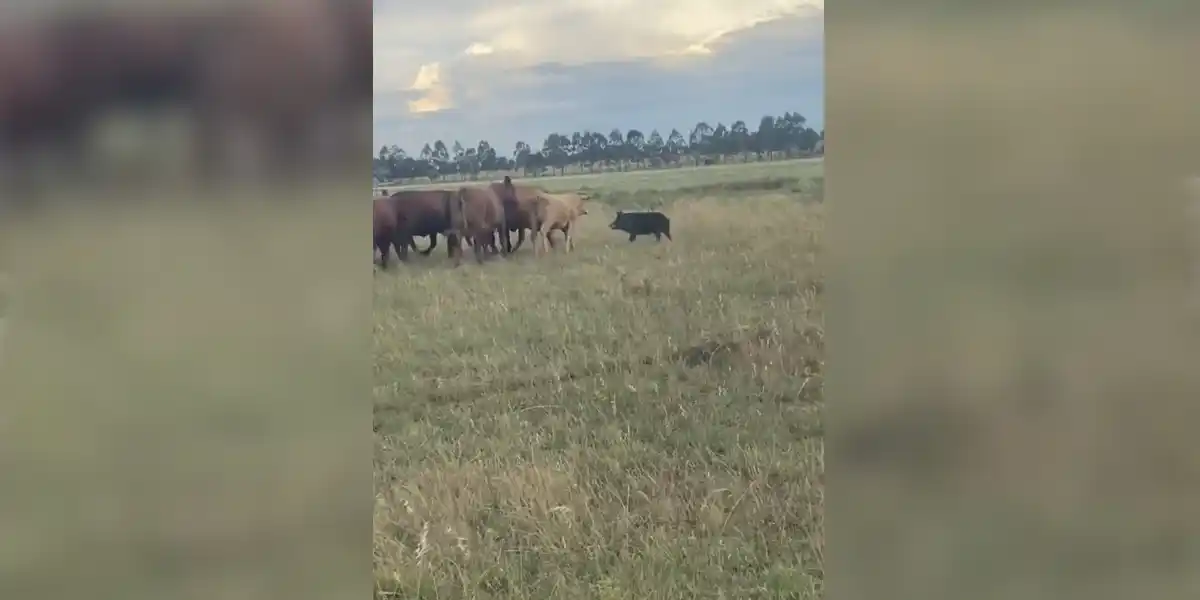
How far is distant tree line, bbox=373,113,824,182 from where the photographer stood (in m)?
2.12

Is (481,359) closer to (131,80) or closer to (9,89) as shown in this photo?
(131,80)

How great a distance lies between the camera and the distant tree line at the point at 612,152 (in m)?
2.12

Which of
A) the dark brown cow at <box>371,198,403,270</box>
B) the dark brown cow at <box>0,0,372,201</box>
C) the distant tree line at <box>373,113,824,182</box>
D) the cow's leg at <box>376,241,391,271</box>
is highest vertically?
the dark brown cow at <box>0,0,372,201</box>

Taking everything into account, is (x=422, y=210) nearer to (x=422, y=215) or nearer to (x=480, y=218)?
(x=422, y=215)

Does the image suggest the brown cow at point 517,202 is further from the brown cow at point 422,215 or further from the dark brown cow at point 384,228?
the dark brown cow at point 384,228

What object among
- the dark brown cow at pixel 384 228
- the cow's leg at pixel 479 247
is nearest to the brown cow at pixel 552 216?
the cow's leg at pixel 479 247

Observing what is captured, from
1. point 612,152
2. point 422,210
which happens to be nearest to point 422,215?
point 422,210

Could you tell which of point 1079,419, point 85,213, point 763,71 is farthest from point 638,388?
point 85,213

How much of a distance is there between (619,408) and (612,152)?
2.02 feet

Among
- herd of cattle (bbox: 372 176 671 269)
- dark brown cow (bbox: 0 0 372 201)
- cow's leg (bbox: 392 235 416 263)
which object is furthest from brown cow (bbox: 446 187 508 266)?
dark brown cow (bbox: 0 0 372 201)

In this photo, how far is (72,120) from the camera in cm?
211

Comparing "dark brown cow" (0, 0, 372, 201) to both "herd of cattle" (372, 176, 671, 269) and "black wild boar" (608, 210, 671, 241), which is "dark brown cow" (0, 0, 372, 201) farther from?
"black wild boar" (608, 210, 671, 241)

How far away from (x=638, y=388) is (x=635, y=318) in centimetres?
17

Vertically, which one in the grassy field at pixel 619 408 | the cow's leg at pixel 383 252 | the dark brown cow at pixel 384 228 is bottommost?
the grassy field at pixel 619 408
